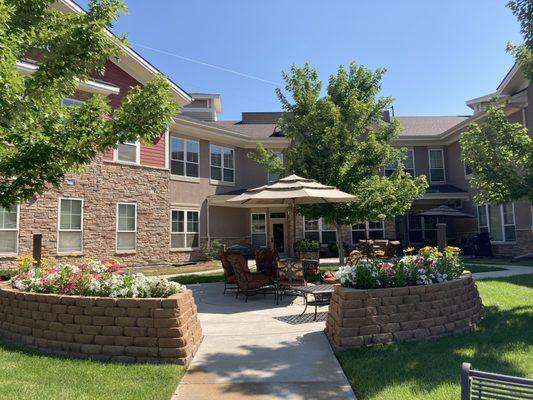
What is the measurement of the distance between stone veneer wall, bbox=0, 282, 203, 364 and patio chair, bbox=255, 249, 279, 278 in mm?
5078

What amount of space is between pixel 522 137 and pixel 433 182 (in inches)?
686

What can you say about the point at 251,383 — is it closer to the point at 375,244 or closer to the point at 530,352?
the point at 530,352

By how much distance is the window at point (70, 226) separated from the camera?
633 inches

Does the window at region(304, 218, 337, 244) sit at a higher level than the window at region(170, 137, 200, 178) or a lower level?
lower

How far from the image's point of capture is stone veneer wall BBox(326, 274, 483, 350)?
18.5ft

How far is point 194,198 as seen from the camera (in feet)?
70.9

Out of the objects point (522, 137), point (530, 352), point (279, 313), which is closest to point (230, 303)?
point (279, 313)

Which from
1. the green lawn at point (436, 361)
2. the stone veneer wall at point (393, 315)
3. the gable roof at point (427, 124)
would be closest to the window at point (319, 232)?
the gable roof at point (427, 124)

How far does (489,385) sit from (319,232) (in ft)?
69.7

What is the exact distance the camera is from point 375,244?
20.7 m

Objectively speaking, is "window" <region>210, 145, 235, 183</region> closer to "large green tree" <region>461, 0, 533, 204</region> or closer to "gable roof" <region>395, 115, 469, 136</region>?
"gable roof" <region>395, 115, 469, 136</region>

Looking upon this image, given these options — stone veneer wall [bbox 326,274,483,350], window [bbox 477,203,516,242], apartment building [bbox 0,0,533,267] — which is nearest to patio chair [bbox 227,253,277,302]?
stone veneer wall [bbox 326,274,483,350]

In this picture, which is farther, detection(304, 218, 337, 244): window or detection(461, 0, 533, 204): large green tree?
detection(304, 218, 337, 244): window

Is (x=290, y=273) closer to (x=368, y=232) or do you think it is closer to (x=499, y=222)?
(x=499, y=222)
